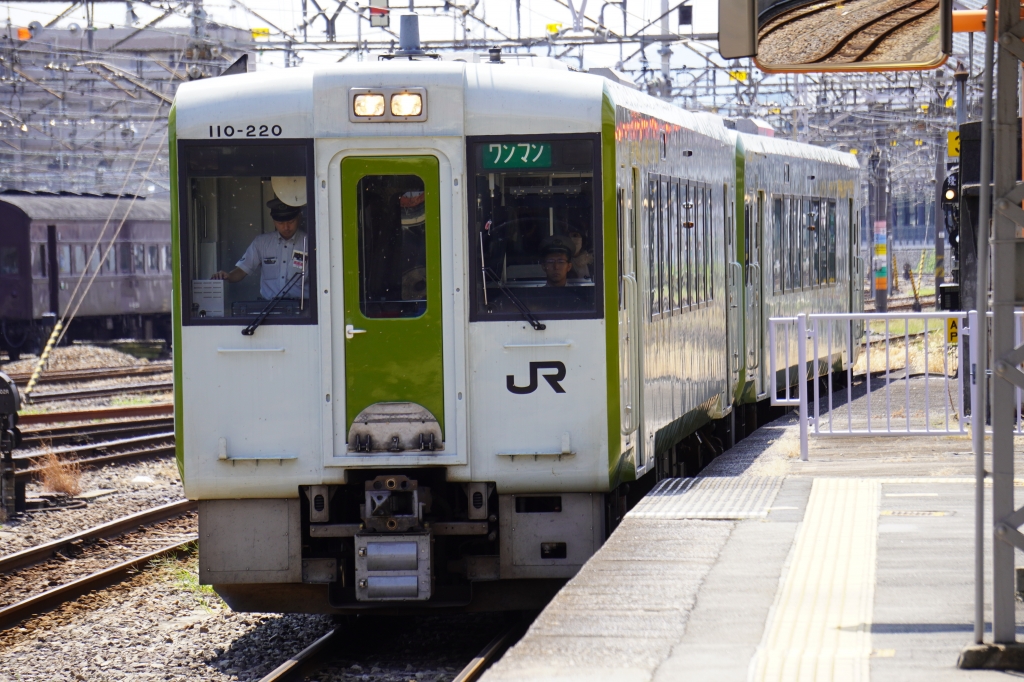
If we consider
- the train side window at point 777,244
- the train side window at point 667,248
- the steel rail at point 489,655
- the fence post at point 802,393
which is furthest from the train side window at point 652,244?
the train side window at point 777,244

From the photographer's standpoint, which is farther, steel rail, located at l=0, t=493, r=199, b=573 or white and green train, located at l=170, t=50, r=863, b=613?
steel rail, located at l=0, t=493, r=199, b=573

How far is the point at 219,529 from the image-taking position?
7.52m

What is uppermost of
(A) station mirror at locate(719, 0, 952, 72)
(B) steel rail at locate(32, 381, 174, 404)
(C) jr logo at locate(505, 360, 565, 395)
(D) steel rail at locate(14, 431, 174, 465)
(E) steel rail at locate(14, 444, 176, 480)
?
(A) station mirror at locate(719, 0, 952, 72)

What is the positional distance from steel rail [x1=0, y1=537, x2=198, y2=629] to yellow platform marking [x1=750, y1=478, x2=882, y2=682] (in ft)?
14.9

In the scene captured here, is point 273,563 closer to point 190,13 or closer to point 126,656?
point 126,656

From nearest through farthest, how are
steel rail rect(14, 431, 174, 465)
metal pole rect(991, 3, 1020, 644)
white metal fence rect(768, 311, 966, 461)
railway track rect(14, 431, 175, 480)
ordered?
metal pole rect(991, 3, 1020, 644) < white metal fence rect(768, 311, 966, 461) < railway track rect(14, 431, 175, 480) < steel rail rect(14, 431, 174, 465)

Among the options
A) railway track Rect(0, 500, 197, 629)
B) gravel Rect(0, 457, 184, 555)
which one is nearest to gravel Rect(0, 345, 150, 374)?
gravel Rect(0, 457, 184, 555)

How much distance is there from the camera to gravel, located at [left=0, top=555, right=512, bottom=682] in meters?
7.61

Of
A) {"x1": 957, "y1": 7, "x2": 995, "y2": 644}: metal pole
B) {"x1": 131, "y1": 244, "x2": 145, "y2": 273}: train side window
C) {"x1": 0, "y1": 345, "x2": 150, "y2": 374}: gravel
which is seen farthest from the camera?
{"x1": 131, "y1": 244, "x2": 145, "y2": 273}: train side window

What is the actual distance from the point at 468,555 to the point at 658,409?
177 centimetres

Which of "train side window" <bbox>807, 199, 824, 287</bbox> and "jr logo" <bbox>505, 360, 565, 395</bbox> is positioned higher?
"train side window" <bbox>807, 199, 824, 287</bbox>

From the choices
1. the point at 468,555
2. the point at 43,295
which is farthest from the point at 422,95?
the point at 43,295

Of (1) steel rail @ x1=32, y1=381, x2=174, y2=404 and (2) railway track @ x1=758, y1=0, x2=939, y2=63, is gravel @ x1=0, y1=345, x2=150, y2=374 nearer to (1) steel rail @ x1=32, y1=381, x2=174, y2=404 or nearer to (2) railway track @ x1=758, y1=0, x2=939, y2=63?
(1) steel rail @ x1=32, y1=381, x2=174, y2=404

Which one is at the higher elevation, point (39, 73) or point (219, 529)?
point (39, 73)
